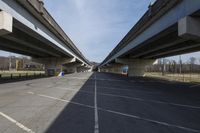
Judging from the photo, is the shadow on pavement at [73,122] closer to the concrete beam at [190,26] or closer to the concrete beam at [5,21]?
the concrete beam at [5,21]

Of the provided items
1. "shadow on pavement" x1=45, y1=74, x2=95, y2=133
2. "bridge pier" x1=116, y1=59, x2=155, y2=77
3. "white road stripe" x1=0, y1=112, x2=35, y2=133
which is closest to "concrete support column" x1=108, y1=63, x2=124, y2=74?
"bridge pier" x1=116, y1=59, x2=155, y2=77

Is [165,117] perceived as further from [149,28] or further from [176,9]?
[149,28]

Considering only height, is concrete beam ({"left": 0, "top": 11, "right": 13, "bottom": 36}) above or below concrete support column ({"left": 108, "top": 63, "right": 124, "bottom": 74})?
above

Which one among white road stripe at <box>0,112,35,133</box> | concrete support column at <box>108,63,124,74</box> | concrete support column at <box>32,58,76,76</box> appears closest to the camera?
white road stripe at <box>0,112,35,133</box>

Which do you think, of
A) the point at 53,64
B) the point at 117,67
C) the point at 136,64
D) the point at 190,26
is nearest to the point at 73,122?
the point at 190,26

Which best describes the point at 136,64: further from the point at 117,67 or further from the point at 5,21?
the point at 117,67

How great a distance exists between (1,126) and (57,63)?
51715mm

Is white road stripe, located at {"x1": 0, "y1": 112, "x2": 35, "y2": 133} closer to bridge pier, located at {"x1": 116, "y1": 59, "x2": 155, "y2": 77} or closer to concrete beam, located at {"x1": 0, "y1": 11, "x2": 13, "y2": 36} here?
concrete beam, located at {"x1": 0, "y1": 11, "x2": 13, "y2": 36}

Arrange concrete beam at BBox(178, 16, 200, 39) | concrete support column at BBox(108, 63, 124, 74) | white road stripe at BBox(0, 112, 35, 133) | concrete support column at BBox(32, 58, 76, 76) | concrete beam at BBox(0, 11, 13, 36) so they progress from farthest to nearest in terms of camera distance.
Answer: concrete support column at BBox(108, 63, 124, 74)
concrete support column at BBox(32, 58, 76, 76)
concrete beam at BBox(0, 11, 13, 36)
concrete beam at BBox(178, 16, 200, 39)
white road stripe at BBox(0, 112, 35, 133)

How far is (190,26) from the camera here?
1480 centimetres

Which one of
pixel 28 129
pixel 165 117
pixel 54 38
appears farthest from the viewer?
pixel 54 38

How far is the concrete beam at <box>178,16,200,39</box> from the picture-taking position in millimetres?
14650

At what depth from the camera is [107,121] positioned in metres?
8.20

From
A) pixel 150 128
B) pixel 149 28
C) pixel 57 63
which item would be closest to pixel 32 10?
pixel 149 28
